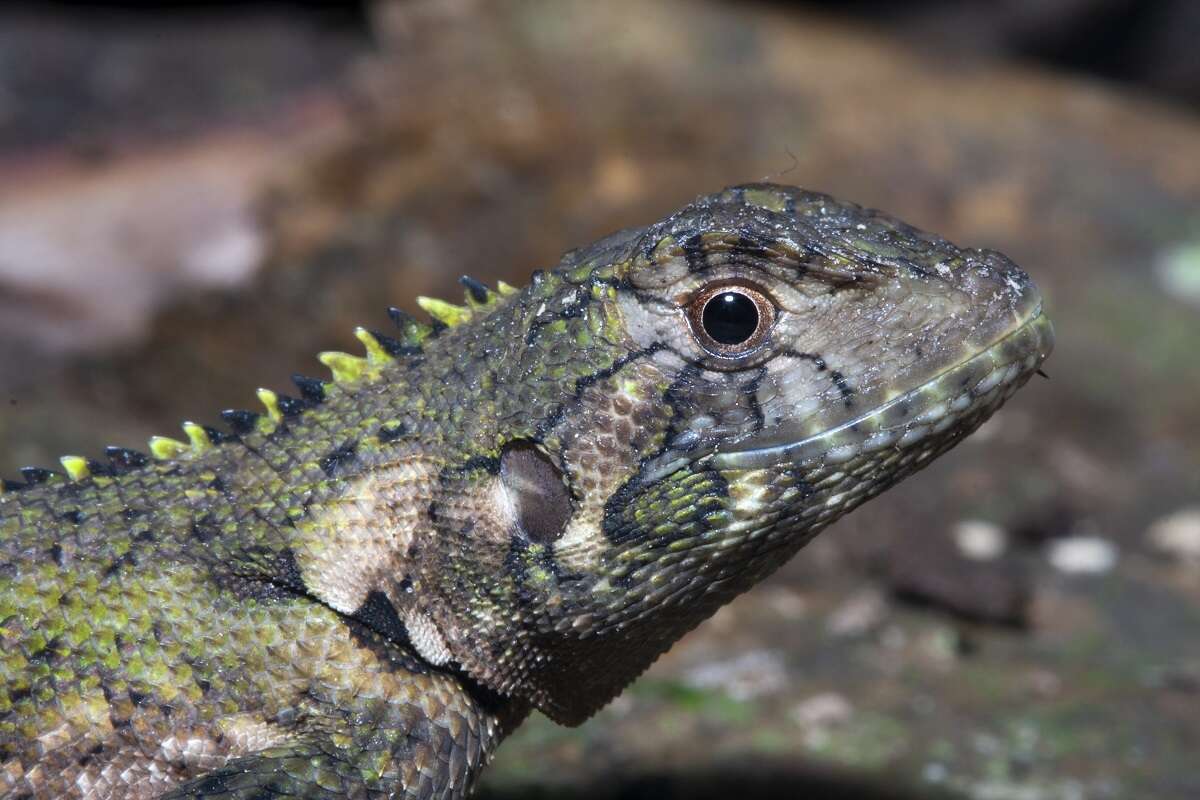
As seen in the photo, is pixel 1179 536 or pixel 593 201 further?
pixel 593 201

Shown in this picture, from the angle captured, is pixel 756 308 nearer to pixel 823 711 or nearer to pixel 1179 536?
pixel 823 711

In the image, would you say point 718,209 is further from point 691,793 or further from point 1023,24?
point 1023,24

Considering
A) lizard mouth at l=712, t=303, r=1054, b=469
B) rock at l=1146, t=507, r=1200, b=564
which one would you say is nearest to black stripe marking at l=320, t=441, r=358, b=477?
lizard mouth at l=712, t=303, r=1054, b=469

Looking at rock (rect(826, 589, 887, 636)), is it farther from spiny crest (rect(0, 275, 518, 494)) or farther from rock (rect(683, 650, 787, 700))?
spiny crest (rect(0, 275, 518, 494))

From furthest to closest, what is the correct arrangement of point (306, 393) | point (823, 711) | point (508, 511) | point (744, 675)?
1. point (744, 675)
2. point (823, 711)
3. point (306, 393)
4. point (508, 511)

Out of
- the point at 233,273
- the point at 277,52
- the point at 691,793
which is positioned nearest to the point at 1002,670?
the point at 691,793

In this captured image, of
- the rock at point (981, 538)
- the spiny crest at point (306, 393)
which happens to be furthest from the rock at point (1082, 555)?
the spiny crest at point (306, 393)

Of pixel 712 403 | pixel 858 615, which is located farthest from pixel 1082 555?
pixel 712 403

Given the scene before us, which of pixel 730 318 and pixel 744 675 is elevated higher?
Result: pixel 744 675
